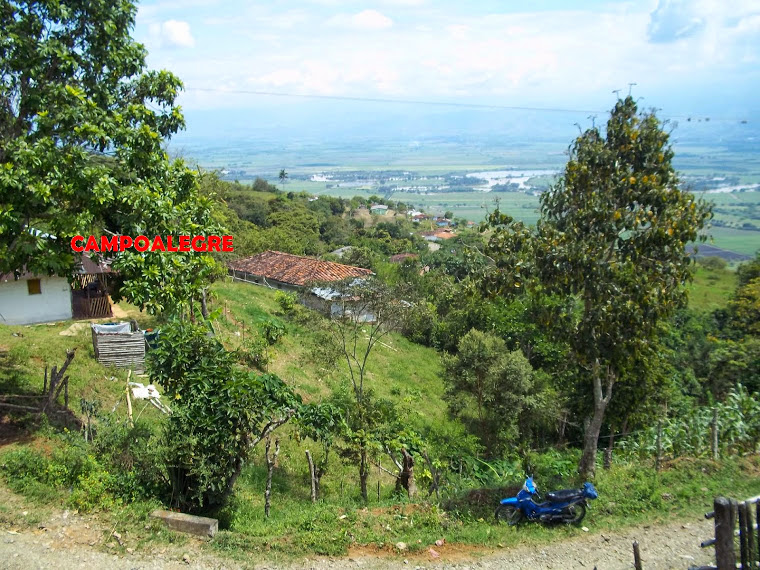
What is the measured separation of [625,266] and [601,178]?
1.47 metres

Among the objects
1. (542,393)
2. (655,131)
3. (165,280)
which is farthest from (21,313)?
(655,131)

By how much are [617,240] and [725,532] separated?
4.78 meters

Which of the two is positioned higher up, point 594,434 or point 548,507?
point 594,434

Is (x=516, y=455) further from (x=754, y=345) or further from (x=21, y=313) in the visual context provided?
(x=21, y=313)

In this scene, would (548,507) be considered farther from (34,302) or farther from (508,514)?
(34,302)

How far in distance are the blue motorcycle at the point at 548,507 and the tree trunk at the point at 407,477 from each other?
2.06 meters

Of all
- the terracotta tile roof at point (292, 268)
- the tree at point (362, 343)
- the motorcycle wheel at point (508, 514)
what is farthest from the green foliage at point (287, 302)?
the motorcycle wheel at point (508, 514)

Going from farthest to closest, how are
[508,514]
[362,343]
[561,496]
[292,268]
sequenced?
1. [292,268]
2. [362,343]
3. [508,514]
4. [561,496]

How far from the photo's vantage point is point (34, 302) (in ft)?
57.0

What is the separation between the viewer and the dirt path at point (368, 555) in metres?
6.57

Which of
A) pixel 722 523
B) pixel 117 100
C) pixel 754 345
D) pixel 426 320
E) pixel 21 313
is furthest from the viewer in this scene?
pixel 426 320

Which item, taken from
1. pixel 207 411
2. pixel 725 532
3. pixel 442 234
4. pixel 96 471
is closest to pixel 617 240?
pixel 725 532

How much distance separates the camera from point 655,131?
8836 millimetres

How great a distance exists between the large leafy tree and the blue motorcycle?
18.9 ft
